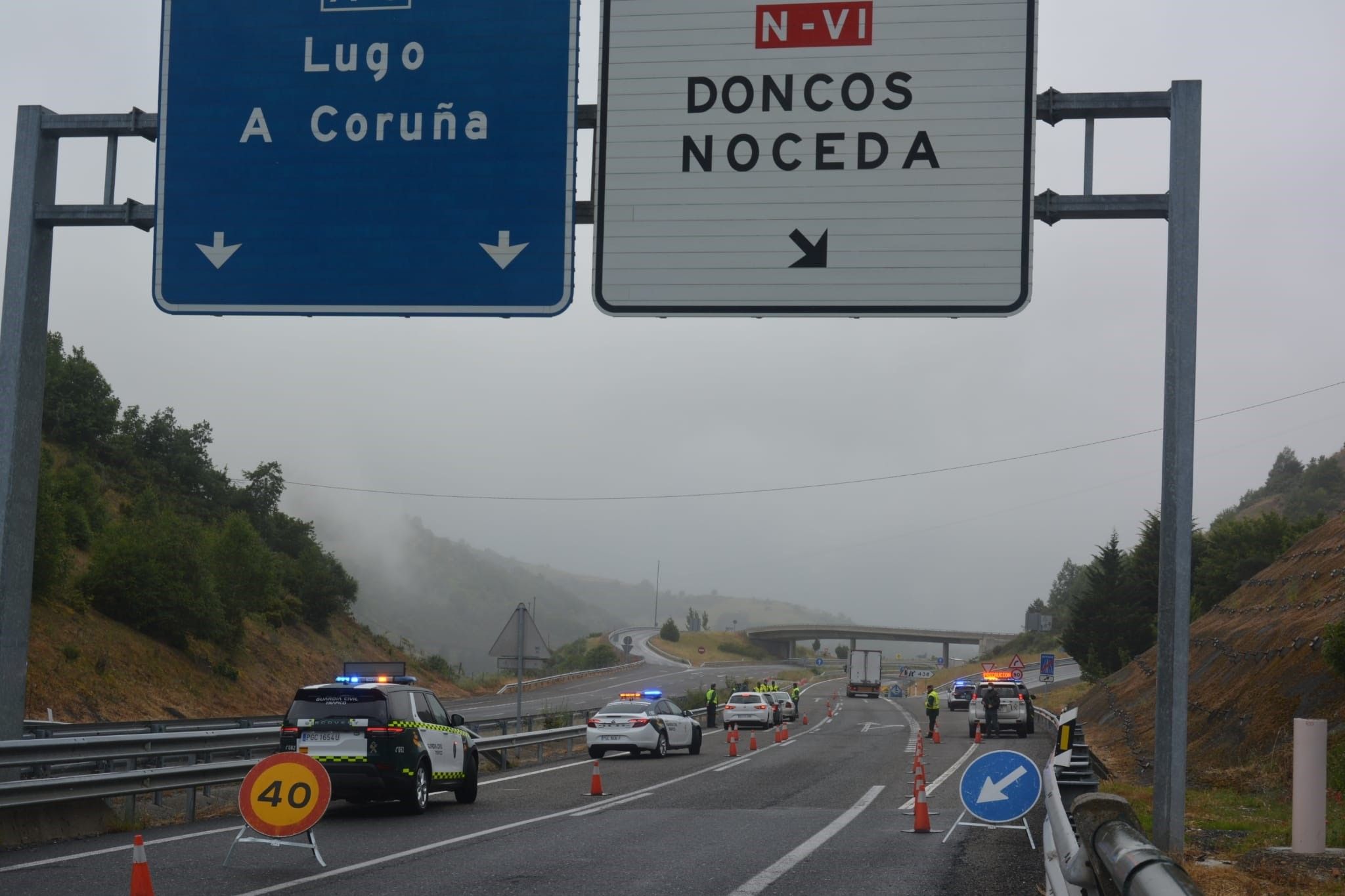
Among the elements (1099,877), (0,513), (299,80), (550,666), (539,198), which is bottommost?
(550,666)

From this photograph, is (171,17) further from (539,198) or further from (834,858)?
(834,858)

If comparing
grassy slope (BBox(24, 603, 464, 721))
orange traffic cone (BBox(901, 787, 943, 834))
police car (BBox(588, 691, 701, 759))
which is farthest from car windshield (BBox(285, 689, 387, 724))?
grassy slope (BBox(24, 603, 464, 721))

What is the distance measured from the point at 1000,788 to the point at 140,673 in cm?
3894

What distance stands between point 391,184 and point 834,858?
7608 millimetres

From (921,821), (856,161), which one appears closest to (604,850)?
(921,821)

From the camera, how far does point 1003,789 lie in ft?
40.0

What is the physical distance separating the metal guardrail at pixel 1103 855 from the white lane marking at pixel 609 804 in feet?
26.7

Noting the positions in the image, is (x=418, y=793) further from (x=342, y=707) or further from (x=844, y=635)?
(x=844, y=635)

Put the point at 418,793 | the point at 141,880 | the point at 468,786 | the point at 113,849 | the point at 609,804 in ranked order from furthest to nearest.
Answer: the point at 468,786
the point at 609,804
the point at 418,793
the point at 113,849
the point at 141,880

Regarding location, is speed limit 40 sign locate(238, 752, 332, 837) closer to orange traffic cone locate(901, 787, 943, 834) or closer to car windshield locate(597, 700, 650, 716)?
orange traffic cone locate(901, 787, 943, 834)

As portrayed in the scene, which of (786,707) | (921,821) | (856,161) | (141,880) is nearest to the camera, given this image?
(141,880)

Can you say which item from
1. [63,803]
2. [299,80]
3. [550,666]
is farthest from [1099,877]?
[550,666]

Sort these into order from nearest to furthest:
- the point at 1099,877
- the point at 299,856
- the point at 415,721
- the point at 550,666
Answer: the point at 1099,877, the point at 299,856, the point at 415,721, the point at 550,666

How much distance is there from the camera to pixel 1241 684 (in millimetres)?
24688
